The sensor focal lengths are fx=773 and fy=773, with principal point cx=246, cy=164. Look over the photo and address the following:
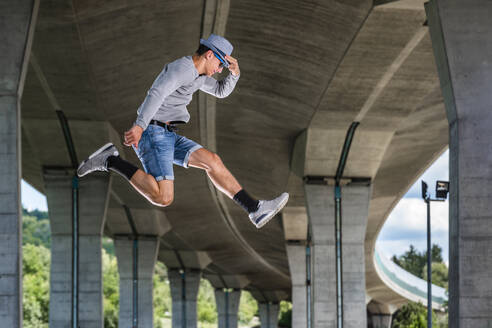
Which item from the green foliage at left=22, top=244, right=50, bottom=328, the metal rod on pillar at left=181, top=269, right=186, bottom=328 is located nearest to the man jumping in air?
the metal rod on pillar at left=181, top=269, right=186, bottom=328

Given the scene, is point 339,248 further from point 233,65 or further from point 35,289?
point 35,289

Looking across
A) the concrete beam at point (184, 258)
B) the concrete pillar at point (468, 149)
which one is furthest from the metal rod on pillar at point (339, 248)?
the concrete beam at point (184, 258)

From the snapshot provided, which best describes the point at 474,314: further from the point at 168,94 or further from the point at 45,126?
the point at 45,126

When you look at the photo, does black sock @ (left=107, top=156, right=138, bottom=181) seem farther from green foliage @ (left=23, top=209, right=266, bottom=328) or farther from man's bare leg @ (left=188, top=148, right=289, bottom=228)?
green foliage @ (left=23, top=209, right=266, bottom=328)

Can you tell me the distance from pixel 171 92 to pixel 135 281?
2179 inches

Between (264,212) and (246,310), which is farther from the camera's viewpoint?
(246,310)

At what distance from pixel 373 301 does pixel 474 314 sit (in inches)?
3248

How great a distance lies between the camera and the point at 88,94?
29656 mm

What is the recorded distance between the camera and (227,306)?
352ft

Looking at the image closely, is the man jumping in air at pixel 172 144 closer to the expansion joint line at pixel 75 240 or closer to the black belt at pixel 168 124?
the black belt at pixel 168 124

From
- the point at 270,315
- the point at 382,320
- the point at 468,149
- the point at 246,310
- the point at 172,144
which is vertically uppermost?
the point at 468,149

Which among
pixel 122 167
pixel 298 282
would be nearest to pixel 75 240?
pixel 298 282

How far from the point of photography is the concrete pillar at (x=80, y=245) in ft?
117

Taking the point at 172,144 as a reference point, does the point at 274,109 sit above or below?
above
